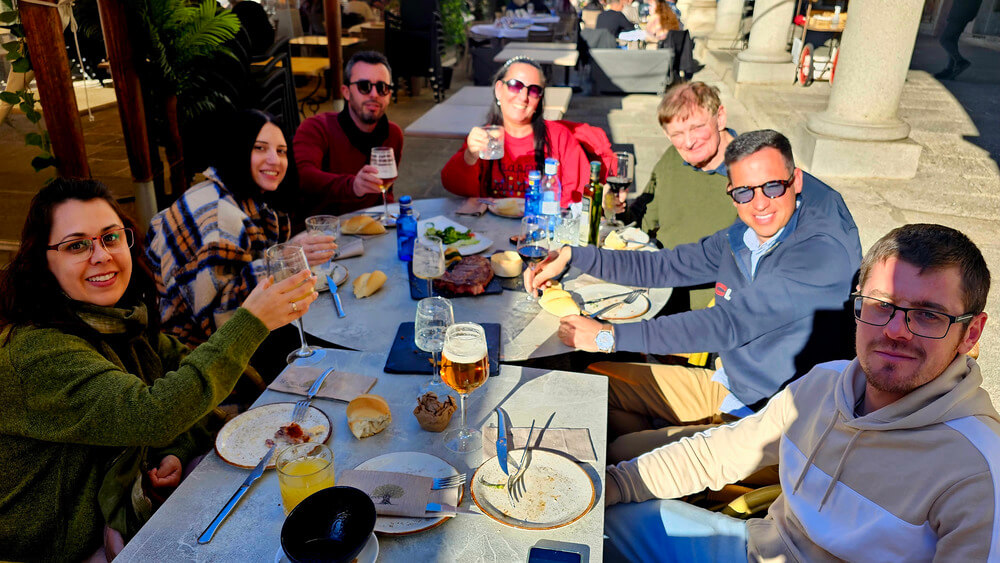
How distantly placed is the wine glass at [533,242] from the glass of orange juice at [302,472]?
1.27 metres

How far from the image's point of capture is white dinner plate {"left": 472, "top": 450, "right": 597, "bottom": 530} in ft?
4.83

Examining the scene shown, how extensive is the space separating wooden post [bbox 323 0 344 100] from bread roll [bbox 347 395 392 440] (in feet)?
26.2

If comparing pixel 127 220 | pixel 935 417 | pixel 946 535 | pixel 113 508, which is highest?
pixel 127 220

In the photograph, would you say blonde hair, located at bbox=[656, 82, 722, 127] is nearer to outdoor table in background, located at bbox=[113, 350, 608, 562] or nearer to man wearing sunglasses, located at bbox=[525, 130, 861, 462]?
man wearing sunglasses, located at bbox=[525, 130, 861, 462]

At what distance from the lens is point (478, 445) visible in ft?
5.67

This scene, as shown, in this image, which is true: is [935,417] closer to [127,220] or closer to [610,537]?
[610,537]

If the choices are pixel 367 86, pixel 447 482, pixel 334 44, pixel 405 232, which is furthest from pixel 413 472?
pixel 334 44

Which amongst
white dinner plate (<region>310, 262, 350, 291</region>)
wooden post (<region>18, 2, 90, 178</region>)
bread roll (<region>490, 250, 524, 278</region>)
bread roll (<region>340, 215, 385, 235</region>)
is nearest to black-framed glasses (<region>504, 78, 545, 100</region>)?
bread roll (<region>340, 215, 385, 235</region>)

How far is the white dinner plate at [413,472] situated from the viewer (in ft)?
4.66

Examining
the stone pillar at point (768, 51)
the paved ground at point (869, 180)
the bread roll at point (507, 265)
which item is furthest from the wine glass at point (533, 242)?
the stone pillar at point (768, 51)

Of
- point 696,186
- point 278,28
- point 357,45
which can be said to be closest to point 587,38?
point 357,45

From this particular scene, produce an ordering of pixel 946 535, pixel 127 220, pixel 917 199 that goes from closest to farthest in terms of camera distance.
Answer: pixel 946 535 → pixel 127 220 → pixel 917 199

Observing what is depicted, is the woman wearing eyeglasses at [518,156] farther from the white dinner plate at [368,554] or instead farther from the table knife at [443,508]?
the white dinner plate at [368,554]

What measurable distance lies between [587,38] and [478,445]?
37.1 ft
